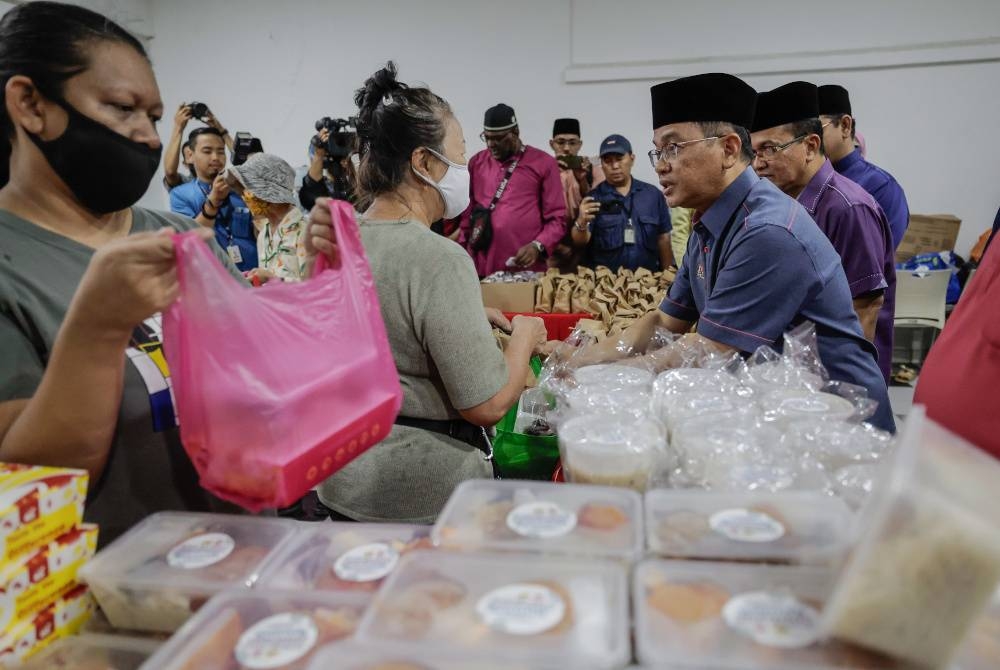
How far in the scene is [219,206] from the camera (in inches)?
183

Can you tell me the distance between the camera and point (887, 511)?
539 mm

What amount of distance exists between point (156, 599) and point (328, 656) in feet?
0.93

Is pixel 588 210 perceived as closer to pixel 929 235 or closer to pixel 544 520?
pixel 929 235

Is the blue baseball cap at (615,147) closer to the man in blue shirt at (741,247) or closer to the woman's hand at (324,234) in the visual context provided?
the man in blue shirt at (741,247)

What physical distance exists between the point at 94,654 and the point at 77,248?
65 cm

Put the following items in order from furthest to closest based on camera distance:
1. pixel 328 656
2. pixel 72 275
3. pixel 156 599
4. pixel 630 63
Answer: pixel 630 63 → pixel 72 275 → pixel 156 599 → pixel 328 656

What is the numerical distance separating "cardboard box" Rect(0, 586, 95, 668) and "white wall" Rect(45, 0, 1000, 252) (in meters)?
6.46

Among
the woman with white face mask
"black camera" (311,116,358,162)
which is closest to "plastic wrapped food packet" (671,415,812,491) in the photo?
the woman with white face mask

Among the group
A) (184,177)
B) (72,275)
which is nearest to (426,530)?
(72,275)

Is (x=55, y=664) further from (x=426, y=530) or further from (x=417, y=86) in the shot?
(x=417, y=86)

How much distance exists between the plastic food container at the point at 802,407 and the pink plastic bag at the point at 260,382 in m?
0.75

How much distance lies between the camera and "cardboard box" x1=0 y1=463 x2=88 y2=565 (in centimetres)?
72

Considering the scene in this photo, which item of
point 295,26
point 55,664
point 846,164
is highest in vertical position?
point 295,26

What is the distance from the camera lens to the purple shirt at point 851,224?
8.32 ft
